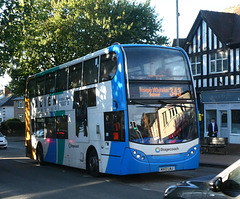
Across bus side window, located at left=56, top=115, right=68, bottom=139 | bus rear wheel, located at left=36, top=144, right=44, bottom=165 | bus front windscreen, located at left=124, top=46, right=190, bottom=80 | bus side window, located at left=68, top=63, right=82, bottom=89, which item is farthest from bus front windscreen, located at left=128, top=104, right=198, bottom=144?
bus rear wheel, located at left=36, top=144, right=44, bottom=165

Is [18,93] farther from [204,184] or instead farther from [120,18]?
[204,184]

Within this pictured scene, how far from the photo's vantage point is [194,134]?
12.0 m

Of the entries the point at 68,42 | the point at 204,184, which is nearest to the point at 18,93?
the point at 68,42

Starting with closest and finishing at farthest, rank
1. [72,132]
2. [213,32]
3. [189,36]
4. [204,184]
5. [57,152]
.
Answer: [204,184] < [72,132] < [57,152] < [213,32] < [189,36]

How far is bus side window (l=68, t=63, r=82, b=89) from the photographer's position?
14.3 m

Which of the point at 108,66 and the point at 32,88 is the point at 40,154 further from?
the point at 108,66

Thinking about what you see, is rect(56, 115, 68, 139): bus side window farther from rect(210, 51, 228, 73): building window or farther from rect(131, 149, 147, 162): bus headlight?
rect(210, 51, 228, 73): building window

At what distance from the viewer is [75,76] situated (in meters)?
14.6

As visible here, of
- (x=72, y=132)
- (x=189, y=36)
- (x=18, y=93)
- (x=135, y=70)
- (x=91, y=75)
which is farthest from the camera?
(x=18, y=93)

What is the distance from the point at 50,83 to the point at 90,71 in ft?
13.4

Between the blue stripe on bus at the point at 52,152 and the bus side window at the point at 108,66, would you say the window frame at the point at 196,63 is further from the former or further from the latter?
the bus side window at the point at 108,66

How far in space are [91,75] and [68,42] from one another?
66.5ft

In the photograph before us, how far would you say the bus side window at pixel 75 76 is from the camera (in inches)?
563

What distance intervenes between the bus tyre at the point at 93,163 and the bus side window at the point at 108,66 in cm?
247
